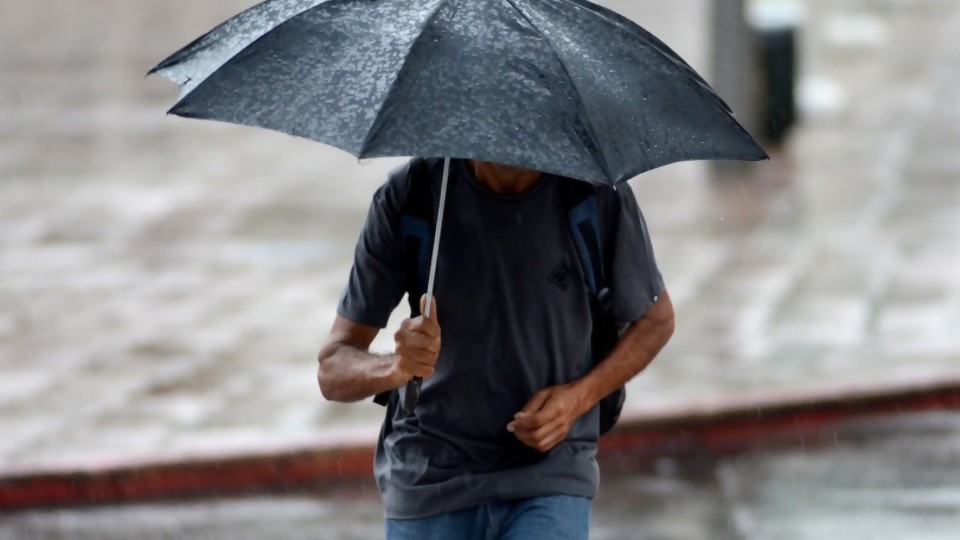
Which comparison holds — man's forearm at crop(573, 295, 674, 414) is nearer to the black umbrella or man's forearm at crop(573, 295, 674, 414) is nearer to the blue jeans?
the blue jeans

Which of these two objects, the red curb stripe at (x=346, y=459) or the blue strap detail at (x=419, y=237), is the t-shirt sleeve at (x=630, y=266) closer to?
the blue strap detail at (x=419, y=237)

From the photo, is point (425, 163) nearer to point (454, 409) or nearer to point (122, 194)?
point (454, 409)

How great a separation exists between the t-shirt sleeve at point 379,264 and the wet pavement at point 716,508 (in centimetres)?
315

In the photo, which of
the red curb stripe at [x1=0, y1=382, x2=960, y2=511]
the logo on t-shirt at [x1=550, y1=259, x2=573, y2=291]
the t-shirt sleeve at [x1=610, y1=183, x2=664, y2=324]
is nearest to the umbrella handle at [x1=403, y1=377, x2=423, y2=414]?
the logo on t-shirt at [x1=550, y1=259, x2=573, y2=291]

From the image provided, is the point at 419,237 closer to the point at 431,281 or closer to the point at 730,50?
the point at 431,281

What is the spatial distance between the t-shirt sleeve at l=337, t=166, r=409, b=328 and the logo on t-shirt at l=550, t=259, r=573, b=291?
35 centimetres

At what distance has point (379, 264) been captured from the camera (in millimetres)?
3816

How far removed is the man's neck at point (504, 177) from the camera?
371cm

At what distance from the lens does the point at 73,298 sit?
10703 millimetres

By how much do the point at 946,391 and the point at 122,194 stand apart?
25.2ft

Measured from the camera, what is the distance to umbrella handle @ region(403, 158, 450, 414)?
11.6 feet

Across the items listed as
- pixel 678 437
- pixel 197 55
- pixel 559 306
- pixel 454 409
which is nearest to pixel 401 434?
pixel 454 409

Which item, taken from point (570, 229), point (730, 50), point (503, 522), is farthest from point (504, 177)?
point (730, 50)

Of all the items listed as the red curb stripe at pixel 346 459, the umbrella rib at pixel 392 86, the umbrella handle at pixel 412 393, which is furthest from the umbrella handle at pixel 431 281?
the red curb stripe at pixel 346 459
